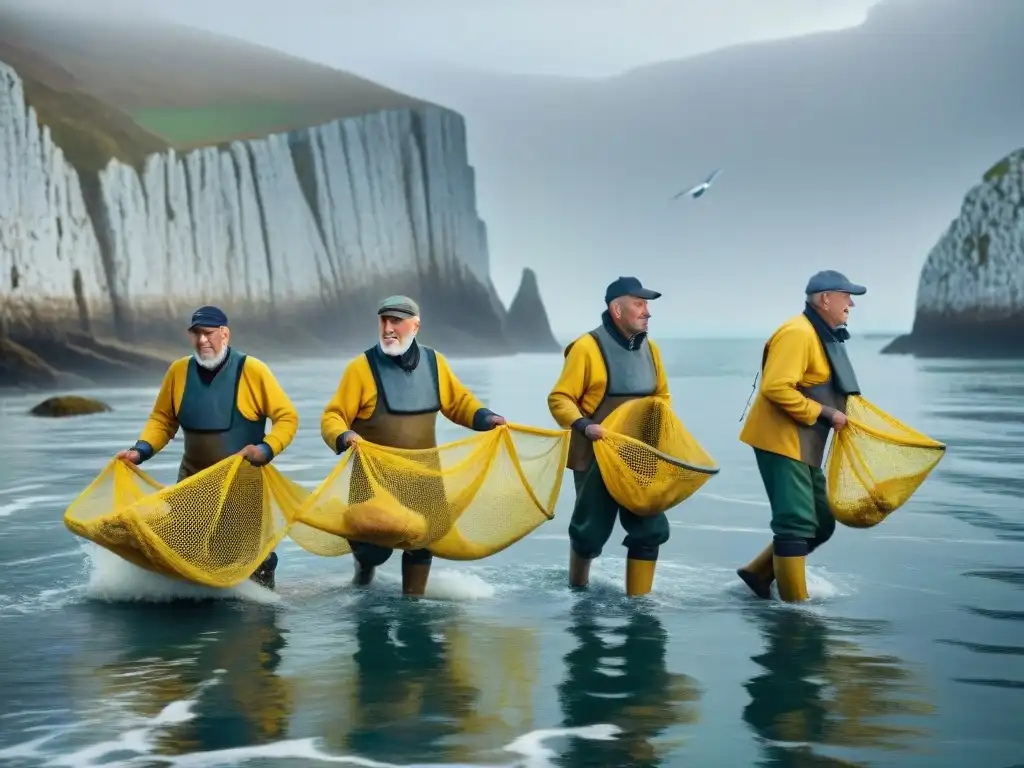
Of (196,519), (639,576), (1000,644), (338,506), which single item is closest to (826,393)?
(639,576)

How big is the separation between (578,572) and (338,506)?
171 cm

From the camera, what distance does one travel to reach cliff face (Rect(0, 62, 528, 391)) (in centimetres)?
5934

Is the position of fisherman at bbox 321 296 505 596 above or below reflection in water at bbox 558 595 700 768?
above

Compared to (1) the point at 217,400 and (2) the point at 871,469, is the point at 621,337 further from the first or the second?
(1) the point at 217,400

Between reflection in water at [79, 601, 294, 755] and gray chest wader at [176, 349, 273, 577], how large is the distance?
0.61 m

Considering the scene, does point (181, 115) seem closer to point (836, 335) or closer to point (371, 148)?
point (371, 148)

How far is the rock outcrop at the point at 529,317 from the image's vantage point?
130 meters

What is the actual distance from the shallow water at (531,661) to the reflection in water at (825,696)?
2 centimetres

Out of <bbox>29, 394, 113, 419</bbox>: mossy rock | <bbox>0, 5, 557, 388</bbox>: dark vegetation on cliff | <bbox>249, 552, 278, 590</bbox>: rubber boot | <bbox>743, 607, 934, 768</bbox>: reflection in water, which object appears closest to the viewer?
<bbox>743, 607, 934, 768</bbox>: reflection in water

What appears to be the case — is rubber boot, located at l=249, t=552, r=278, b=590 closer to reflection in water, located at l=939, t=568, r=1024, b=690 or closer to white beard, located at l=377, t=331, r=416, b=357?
white beard, located at l=377, t=331, r=416, b=357

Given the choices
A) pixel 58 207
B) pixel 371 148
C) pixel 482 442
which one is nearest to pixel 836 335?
pixel 482 442

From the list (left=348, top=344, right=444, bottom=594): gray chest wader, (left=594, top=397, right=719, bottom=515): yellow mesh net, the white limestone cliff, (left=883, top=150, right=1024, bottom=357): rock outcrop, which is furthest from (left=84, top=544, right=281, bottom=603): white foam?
(left=883, top=150, right=1024, bottom=357): rock outcrop

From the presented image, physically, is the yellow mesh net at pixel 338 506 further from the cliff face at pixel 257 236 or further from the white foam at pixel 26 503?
the cliff face at pixel 257 236

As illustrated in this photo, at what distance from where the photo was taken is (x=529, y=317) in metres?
133
